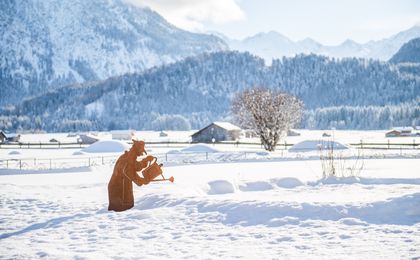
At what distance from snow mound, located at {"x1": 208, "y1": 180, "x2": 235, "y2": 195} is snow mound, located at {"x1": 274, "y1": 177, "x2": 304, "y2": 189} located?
209 cm

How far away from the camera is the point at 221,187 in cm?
1591

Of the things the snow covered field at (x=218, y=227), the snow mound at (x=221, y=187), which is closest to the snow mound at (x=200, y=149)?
the snow mound at (x=221, y=187)

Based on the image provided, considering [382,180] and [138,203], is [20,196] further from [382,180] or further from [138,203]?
[382,180]

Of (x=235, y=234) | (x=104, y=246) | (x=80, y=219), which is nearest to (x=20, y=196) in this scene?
(x=80, y=219)

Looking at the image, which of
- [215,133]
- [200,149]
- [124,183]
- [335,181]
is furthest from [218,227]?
[215,133]

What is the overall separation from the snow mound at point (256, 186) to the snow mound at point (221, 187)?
67 centimetres

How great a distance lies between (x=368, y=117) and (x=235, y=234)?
162 meters

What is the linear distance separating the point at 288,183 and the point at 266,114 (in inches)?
1218

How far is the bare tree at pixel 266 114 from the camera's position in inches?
1871

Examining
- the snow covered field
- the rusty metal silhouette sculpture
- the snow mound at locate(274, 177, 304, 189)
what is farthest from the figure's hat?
the snow mound at locate(274, 177, 304, 189)

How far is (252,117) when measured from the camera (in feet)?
159

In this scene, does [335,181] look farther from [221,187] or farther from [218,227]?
[218,227]

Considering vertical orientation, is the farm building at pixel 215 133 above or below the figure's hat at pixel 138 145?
above

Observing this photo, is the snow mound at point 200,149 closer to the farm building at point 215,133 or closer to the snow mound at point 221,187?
the farm building at point 215,133
